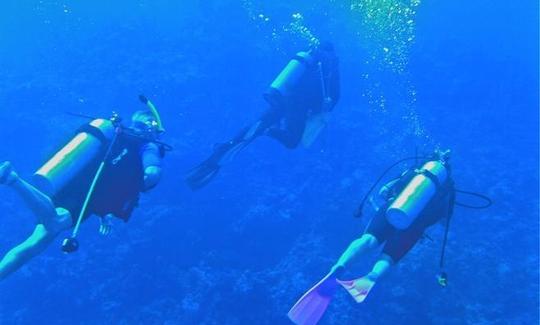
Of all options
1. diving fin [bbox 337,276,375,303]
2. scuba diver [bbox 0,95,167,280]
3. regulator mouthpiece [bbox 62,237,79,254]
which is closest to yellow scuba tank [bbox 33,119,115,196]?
scuba diver [bbox 0,95,167,280]

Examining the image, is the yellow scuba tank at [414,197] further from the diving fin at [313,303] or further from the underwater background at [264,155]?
the underwater background at [264,155]

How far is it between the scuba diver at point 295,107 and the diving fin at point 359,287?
10.6 feet

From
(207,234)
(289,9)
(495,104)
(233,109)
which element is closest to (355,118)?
(233,109)

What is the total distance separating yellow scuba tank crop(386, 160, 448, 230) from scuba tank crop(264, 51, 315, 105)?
9.98 ft

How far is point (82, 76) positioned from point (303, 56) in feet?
39.1

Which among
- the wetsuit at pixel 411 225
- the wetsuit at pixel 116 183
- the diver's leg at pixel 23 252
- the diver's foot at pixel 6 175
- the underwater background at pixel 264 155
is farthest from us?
the underwater background at pixel 264 155

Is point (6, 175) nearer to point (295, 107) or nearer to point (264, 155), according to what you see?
point (295, 107)

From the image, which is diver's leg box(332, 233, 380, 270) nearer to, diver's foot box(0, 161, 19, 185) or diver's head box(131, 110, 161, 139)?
diver's head box(131, 110, 161, 139)

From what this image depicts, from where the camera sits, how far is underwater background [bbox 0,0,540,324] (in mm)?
8883

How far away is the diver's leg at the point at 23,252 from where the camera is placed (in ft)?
14.7

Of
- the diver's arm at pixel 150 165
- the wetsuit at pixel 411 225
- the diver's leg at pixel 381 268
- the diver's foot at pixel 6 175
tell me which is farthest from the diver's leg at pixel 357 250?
the diver's foot at pixel 6 175

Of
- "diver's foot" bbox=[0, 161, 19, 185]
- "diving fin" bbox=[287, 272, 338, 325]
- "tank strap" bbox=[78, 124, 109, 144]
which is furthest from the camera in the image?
"diving fin" bbox=[287, 272, 338, 325]

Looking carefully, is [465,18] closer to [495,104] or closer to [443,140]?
[495,104]

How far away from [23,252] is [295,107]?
5.07 m
